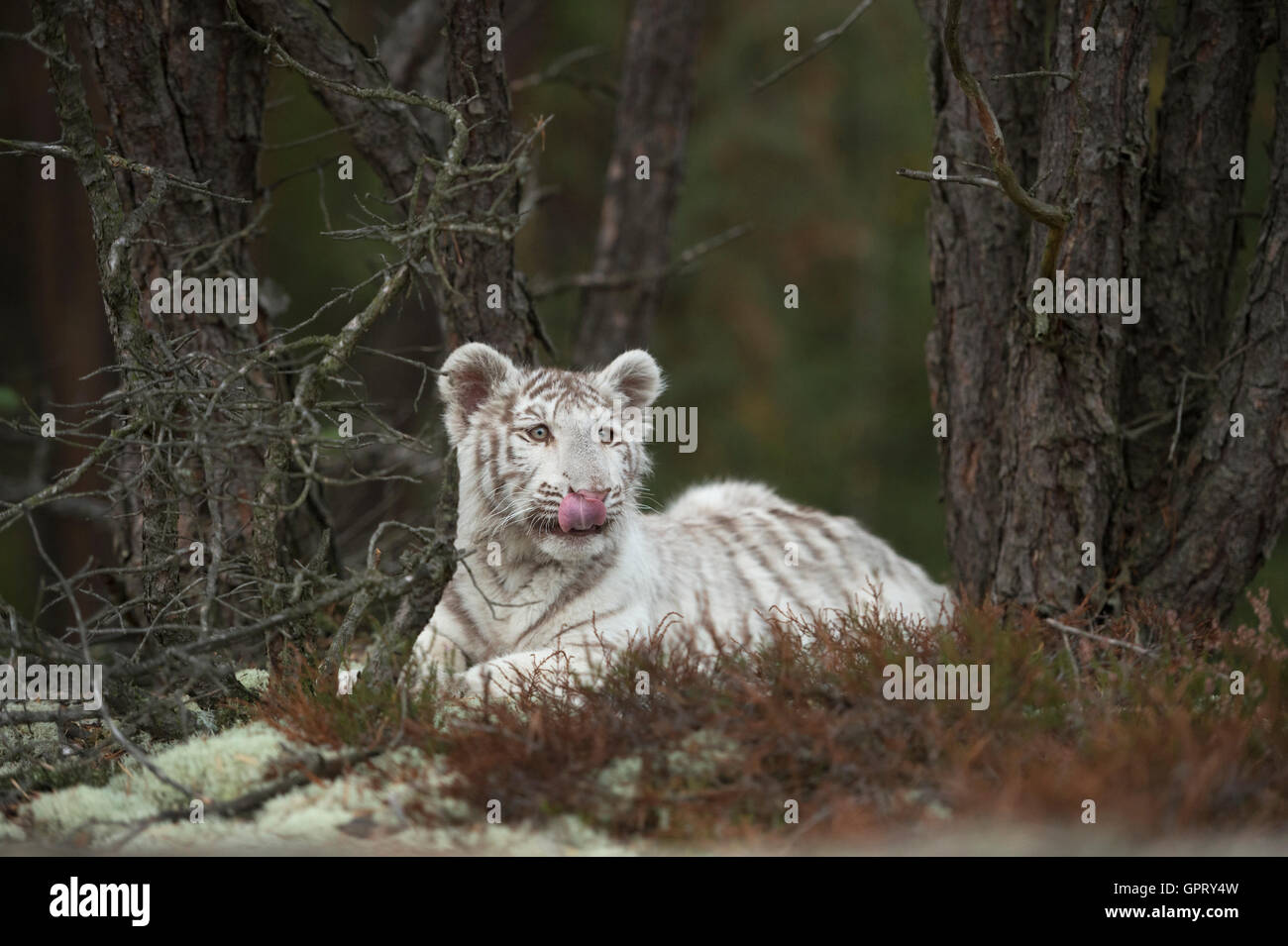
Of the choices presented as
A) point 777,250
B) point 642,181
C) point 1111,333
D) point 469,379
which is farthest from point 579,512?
point 777,250

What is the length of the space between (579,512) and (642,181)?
18.5ft

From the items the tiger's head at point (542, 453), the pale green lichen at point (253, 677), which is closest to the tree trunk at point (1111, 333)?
the tiger's head at point (542, 453)

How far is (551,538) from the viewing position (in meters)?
5.24

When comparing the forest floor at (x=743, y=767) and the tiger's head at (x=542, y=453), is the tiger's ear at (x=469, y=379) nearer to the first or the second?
the tiger's head at (x=542, y=453)

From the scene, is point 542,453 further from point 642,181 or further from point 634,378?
point 642,181

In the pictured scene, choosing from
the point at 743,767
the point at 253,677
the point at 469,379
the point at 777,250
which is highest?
the point at 777,250

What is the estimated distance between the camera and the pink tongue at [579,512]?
507 centimetres

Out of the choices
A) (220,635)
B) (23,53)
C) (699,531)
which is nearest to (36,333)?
(23,53)

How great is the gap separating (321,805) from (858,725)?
1811 millimetres

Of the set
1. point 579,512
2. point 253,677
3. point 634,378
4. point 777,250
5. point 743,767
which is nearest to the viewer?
point 743,767

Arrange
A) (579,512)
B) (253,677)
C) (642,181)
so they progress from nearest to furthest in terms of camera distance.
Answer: (579,512), (253,677), (642,181)

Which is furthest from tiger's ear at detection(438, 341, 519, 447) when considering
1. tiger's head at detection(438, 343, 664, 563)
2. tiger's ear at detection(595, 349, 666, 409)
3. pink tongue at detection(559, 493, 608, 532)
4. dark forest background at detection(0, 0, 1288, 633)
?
dark forest background at detection(0, 0, 1288, 633)

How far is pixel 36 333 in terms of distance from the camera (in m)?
13.0

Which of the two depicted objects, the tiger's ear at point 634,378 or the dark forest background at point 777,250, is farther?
the dark forest background at point 777,250
